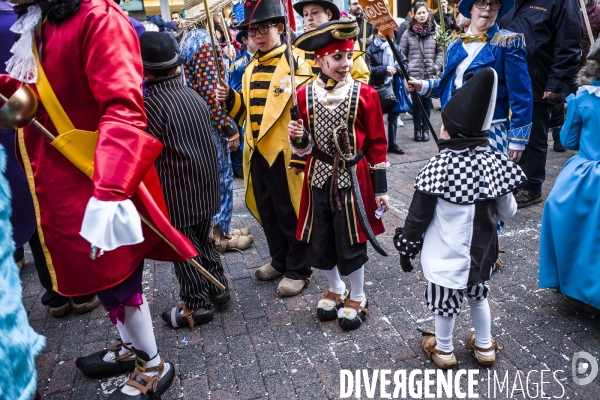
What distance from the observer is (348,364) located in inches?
110

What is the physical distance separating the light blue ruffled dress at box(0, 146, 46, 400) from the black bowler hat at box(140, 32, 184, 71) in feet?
Result: 4.09

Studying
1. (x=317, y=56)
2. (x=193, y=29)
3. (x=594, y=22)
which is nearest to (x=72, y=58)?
(x=317, y=56)

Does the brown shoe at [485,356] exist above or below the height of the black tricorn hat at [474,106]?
below

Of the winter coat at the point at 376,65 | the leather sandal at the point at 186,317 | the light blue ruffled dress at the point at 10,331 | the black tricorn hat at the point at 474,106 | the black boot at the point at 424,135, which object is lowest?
the black boot at the point at 424,135

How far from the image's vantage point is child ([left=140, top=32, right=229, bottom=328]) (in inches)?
113

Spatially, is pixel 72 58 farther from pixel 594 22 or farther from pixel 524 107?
pixel 594 22

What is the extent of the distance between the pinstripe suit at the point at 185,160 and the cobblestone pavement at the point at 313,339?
1.53 feet

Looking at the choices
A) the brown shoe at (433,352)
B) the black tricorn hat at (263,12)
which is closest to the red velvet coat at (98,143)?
the black tricorn hat at (263,12)

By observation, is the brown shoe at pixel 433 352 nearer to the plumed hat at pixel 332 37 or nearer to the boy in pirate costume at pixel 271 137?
the boy in pirate costume at pixel 271 137

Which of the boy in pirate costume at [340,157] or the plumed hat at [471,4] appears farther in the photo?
the plumed hat at [471,4]

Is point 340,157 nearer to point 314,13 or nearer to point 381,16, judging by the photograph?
point 381,16

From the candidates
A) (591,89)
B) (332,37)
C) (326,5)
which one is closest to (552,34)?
(591,89)

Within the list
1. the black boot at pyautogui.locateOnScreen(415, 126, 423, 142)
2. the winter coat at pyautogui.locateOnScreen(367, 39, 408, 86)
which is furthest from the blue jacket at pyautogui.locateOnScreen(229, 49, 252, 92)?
the black boot at pyautogui.locateOnScreen(415, 126, 423, 142)

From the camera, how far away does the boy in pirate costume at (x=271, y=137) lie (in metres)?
3.30
